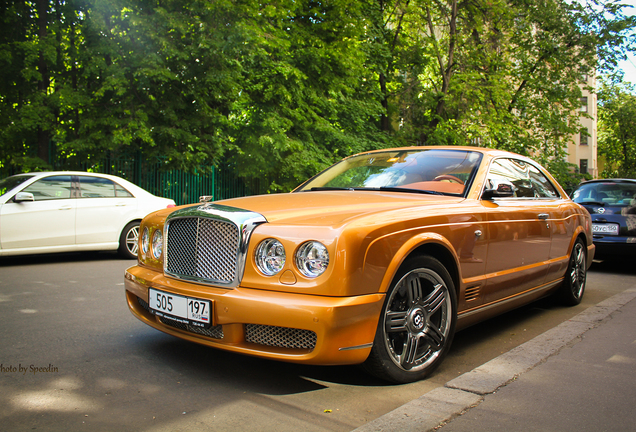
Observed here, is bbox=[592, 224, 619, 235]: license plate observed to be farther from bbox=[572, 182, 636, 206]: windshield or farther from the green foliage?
the green foliage

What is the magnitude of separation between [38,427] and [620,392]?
3.19 metres

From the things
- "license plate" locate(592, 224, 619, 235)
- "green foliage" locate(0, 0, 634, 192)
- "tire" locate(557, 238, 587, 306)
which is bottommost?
"tire" locate(557, 238, 587, 306)

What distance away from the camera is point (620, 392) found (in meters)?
3.20

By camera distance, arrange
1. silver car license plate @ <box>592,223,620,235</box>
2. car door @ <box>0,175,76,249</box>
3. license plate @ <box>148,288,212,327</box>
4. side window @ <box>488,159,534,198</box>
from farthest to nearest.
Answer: silver car license plate @ <box>592,223,620,235</box> < car door @ <box>0,175,76,249</box> < side window @ <box>488,159,534,198</box> < license plate @ <box>148,288,212,327</box>

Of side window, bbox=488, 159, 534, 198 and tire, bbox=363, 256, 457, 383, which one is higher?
side window, bbox=488, 159, 534, 198

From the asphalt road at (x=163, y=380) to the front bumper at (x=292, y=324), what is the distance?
0.28 meters

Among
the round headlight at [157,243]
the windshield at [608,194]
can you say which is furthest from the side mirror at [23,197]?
the windshield at [608,194]

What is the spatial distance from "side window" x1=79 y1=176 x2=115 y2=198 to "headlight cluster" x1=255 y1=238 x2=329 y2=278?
6952 millimetres

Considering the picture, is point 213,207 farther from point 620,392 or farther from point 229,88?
point 229,88

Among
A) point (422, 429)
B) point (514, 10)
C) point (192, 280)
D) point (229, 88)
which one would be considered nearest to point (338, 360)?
point (422, 429)

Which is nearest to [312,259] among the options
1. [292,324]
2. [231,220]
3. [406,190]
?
[292,324]

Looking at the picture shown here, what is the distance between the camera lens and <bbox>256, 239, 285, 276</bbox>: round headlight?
298 centimetres

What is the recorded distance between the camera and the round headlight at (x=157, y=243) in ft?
12.2

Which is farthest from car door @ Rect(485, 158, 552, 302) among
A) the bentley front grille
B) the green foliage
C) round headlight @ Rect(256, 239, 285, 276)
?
the green foliage
